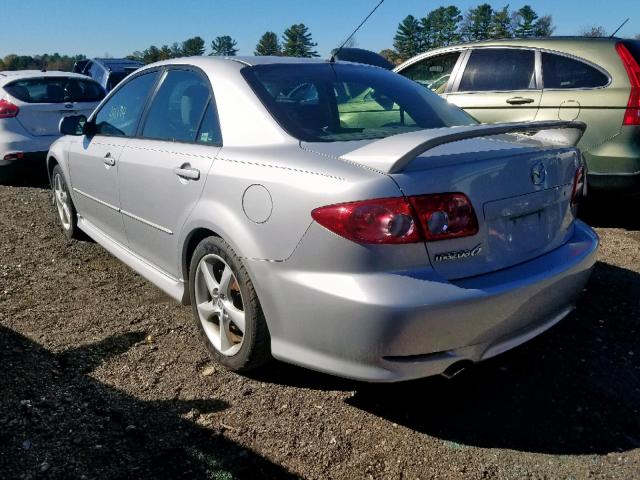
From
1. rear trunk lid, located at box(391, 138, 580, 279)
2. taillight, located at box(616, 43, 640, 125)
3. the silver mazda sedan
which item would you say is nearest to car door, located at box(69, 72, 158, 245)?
the silver mazda sedan

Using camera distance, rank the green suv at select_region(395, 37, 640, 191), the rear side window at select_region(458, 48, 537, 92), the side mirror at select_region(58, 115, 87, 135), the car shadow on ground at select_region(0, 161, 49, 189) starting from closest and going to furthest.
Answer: the side mirror at select_region(58, 115, 87, 135) → the green suv at select_region(395, 37, 640, 191) → the rear side window at select_region(458, 48, 537, 92) → the car shadow on ground at select_region(0, 161, 49, 189)

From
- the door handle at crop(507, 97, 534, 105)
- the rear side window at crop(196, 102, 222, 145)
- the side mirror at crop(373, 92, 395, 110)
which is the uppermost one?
the side mirror at crop(373, 92, 395, 110)

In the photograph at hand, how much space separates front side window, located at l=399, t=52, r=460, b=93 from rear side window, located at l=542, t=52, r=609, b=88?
3.55 ft

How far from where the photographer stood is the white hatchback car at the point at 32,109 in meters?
7.38

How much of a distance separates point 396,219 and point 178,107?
1.82 meters

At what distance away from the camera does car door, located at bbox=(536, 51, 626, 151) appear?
5223 millimetres

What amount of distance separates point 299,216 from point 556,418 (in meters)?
1.45

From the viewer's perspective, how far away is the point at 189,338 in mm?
3396

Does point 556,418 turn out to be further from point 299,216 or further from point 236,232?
point 236,232

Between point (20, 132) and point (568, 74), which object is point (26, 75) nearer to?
point (20, 132)

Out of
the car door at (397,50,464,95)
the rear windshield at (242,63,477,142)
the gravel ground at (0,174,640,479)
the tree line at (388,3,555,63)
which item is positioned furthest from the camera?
the tree line at (388,3,555,63)

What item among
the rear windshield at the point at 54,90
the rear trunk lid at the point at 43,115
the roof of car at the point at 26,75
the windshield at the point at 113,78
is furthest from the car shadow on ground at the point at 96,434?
the windshield at the point at 113,78

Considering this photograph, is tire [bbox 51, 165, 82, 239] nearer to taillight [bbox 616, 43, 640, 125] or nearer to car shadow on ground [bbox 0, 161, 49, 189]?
car shadow on ground [bbox 0, 161, 49, 189]

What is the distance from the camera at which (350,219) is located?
2.21 m
